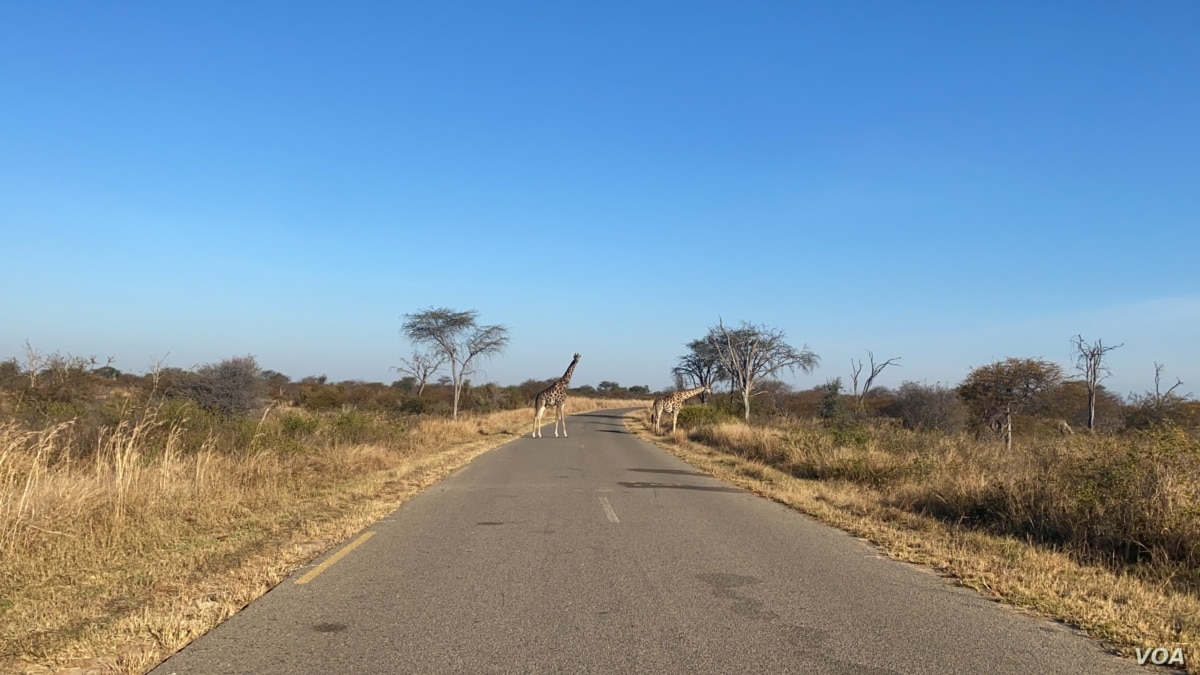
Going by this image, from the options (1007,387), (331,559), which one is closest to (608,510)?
(331,559)

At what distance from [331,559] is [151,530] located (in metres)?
2.34

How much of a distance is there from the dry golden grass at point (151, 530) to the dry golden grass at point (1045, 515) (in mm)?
6596

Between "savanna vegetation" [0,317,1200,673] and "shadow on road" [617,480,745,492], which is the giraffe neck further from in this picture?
"shadow on road" [617,480,745,492]

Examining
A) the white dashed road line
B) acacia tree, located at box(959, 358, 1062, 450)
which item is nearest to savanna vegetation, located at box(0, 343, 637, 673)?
the white dashed road line

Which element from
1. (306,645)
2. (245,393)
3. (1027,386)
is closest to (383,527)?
(306,645)

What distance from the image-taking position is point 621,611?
19.5 feet

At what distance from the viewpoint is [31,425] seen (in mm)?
13070

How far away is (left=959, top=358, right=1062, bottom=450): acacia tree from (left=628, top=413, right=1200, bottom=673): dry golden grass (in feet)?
44.5

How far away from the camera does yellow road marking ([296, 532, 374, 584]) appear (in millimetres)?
6965

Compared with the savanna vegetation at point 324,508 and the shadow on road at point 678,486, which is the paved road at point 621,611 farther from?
the shadow on road at point 678,486

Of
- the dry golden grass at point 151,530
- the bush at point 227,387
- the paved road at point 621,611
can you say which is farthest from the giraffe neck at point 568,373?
the paved road at point 621,611

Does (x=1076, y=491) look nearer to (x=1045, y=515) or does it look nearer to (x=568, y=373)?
(x=1045, y=515)

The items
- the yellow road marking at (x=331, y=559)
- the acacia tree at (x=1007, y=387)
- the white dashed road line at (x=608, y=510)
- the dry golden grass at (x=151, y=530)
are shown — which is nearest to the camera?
the dry golden grass at (x=151, y=530)

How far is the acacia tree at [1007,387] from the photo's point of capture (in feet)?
89.7
